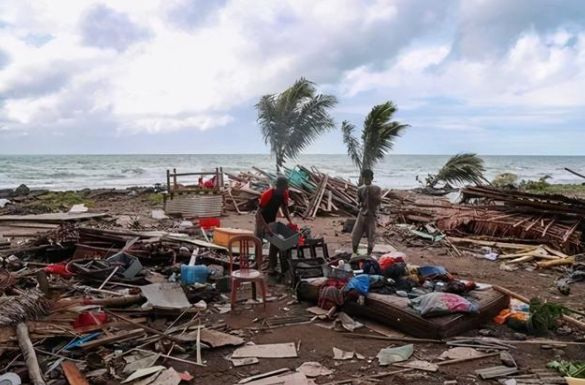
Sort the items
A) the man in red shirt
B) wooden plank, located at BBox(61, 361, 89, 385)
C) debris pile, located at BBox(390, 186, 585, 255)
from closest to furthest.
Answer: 1. wooden plank, located at BBox(61, 361, 89, 385)
2. the man in red shirt
3. debris pile, located at BBox(390, 186, 585, 255)

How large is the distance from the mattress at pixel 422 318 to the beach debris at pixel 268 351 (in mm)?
1169

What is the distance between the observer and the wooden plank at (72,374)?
4.14 meters

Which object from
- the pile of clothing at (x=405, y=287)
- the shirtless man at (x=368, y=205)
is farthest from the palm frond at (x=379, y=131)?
the pile of clothing at (x=405, y=287)

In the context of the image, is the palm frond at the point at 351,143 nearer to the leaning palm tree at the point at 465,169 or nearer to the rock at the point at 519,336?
the leaning palm tree at the point at 465,169

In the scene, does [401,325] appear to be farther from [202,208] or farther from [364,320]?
[202,208]

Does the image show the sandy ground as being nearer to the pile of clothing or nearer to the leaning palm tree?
the pile of clothing

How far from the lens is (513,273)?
8680mm

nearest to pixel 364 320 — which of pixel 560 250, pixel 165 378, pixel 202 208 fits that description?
pixel 165 378

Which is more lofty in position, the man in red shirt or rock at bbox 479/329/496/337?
the man in red shirt

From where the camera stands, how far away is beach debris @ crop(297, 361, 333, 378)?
450 cm

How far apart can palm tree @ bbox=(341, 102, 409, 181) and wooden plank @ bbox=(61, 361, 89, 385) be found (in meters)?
14.2

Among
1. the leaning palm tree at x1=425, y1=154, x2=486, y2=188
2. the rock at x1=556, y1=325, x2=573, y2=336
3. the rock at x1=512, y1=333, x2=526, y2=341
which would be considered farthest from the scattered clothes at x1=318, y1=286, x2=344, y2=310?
the leaning palm tree at x1=425, y1=154, x2=486, y2=188

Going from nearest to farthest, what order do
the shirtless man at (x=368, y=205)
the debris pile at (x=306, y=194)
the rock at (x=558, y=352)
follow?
the rock at (x=558, y=352), the shirtless man at (x=368, y=205), the debris pile at (x=306, y=194)

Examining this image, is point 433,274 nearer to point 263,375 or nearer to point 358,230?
point 358,230
